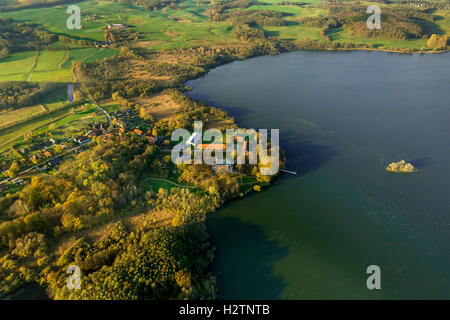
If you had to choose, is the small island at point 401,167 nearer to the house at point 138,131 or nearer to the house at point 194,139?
the house at point 194,139

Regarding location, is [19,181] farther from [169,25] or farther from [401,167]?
Result: [169,25]

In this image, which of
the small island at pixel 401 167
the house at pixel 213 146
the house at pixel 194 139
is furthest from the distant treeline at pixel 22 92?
the small island at pixel 401 167

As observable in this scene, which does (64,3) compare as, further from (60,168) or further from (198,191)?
(198,191)

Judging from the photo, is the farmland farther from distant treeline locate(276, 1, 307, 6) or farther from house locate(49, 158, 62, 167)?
distant treeline locate(276, 1, 307, 6)

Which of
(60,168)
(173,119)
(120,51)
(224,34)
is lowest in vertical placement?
(60,168)

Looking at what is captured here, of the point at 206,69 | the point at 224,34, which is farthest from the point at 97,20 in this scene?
the point at 206,69

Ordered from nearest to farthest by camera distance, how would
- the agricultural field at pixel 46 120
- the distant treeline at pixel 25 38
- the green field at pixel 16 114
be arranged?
1. the agricultural field at pixel 46 120
2. the green field at pixel 16 114
3. the distant treeline at pixel 25 38
